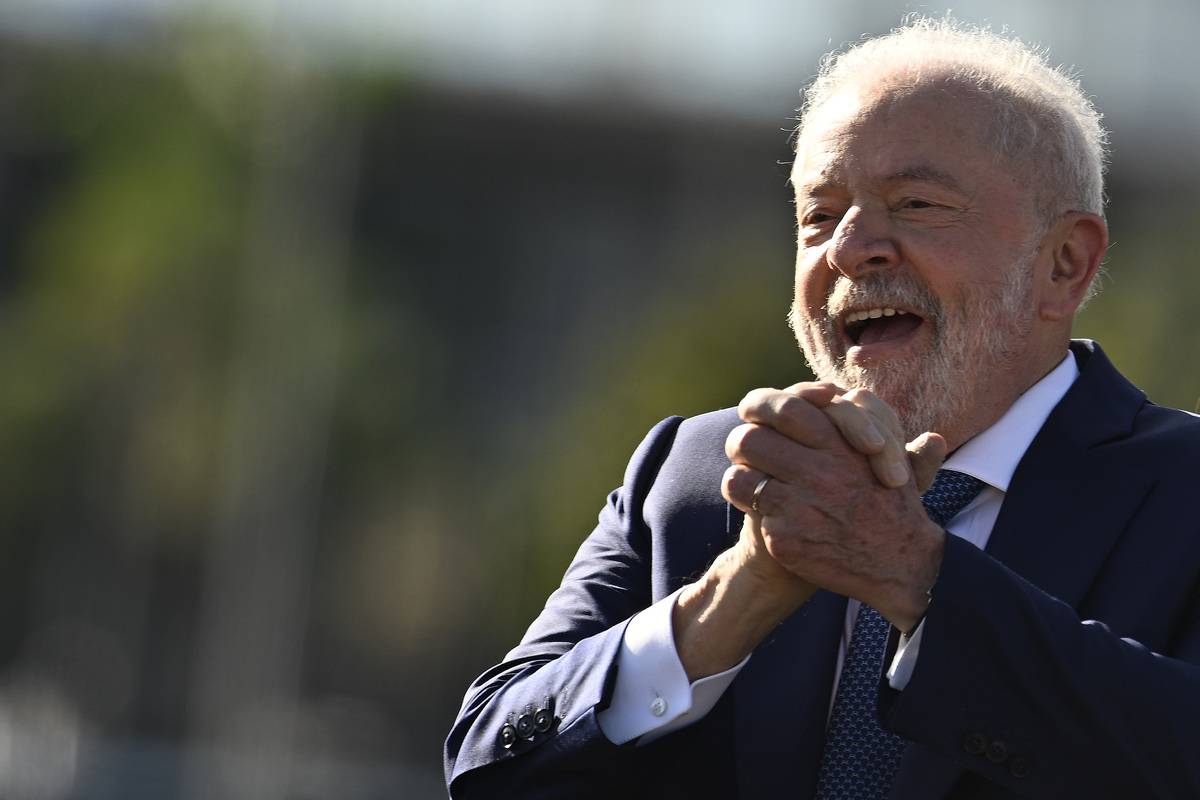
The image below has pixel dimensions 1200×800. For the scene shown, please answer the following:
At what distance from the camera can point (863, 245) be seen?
Answer: 10.3 feet

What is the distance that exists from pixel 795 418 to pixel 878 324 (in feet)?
2.62

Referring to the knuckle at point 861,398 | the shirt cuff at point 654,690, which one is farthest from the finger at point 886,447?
the shirt cuff at point 654,690

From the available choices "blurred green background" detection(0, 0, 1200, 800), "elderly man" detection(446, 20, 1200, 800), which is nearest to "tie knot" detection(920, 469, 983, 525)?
"elderly man" detection(446, 20, 1200, 800)

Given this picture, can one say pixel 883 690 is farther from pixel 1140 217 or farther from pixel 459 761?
pixel 1140 217

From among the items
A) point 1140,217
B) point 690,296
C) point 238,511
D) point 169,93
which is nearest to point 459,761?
point 690,296

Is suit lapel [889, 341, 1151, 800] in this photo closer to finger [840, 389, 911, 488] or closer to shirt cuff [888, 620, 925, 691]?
shirt cuff [888, 620, 925, 691]

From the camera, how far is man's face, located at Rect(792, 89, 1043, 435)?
312cm

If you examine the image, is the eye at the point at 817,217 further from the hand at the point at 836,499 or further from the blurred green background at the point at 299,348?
the blurred green background at the point at 299,348

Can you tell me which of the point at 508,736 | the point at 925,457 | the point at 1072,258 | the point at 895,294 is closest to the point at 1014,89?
the point at 1072,258

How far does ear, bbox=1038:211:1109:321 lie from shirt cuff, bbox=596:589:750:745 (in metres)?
1.06

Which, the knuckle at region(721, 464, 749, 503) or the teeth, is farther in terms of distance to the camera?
the teeth

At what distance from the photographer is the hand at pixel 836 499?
8.02 ft

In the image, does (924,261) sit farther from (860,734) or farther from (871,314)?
(860,734)

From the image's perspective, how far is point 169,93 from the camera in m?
20.8
